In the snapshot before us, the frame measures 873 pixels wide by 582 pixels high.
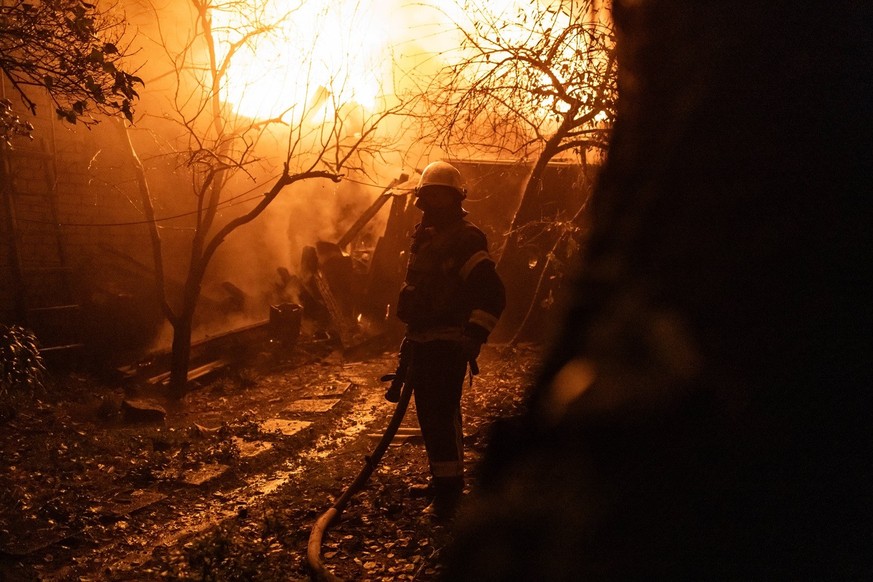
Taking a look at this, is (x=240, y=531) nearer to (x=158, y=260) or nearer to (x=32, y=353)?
(x=32, y=353)

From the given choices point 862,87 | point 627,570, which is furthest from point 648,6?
point 627,570

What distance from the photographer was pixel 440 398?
3.95 meters

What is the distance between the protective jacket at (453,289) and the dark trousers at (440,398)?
4.1 inches

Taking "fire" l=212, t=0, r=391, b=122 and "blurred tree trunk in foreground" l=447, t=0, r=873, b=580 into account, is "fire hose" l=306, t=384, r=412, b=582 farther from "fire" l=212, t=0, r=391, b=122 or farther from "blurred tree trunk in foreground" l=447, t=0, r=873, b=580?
"fire" l=212, t=0, r=391, b=122

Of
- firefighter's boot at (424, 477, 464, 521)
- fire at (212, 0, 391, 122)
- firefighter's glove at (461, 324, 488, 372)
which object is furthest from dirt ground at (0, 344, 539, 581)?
fire at (212, 0, 391, 122)

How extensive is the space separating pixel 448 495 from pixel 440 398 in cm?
64

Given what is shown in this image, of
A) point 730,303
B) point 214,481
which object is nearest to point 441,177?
point 730,303

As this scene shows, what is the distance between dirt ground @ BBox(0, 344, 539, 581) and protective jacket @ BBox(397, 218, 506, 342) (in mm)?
631

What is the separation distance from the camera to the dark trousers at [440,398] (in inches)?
153

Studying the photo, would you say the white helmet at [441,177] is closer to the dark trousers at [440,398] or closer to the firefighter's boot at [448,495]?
the dark trousers at [440,398]

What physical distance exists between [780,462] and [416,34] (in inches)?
642

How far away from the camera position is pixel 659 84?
1586 mm

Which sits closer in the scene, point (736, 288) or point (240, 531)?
point (736, 288)

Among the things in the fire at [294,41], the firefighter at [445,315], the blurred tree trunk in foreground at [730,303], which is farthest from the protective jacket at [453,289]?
the fire at [294,41]
